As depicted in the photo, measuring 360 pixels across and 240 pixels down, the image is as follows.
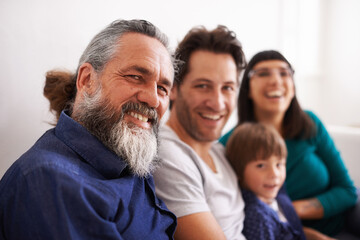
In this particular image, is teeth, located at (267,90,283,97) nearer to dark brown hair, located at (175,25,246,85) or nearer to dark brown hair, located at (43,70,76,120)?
dark brown hair, located at (175,25,246,85)

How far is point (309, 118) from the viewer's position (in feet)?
5.54

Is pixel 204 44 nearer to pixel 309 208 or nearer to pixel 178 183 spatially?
pixel 178 183

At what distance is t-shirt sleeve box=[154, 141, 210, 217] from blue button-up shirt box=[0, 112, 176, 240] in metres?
0.14

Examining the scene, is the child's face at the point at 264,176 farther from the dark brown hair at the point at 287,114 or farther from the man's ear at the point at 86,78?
the man's ear at the point at 86,78

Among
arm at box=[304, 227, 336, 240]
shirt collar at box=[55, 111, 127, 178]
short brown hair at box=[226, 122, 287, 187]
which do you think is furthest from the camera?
arm at box=[304, 227, 336, 240]

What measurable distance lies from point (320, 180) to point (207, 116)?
807 mm

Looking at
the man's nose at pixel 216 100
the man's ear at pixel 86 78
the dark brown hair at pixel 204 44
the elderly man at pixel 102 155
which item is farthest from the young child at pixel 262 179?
the man's ear at pixel 86 78

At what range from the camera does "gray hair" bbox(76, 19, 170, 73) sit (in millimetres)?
838

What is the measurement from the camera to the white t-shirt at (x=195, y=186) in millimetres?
954

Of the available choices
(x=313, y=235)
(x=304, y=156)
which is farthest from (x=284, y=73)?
(x=313, y=235)

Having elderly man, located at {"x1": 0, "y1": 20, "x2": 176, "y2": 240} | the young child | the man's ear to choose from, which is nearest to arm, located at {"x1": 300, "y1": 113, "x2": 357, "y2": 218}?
the young child

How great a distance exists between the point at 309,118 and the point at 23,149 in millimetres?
1456

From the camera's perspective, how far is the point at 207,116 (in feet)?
4.02

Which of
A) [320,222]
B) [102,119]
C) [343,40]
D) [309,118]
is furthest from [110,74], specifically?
[343,40]
